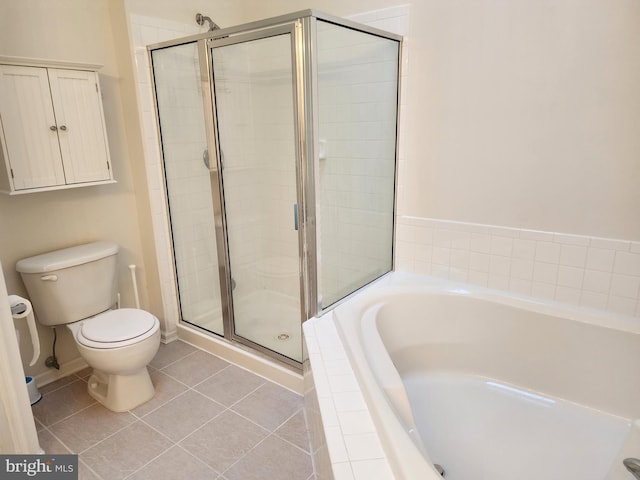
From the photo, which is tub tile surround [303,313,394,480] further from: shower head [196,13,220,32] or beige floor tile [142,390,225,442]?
shower head [196,13,220,32]

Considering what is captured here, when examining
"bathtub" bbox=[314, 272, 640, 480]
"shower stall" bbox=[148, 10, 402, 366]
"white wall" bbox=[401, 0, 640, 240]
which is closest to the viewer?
"bathtub" bbox=[314, 272, 640, 480]

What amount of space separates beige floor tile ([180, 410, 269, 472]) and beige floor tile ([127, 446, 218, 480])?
29 mm

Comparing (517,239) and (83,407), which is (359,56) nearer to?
(517,239)

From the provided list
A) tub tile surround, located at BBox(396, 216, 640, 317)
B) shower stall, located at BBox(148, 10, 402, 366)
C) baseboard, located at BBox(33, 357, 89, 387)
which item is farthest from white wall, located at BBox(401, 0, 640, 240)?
baseboard, located at BBox(33, 357, 89, 387)

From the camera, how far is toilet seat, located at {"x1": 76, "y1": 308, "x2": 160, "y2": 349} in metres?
2.04

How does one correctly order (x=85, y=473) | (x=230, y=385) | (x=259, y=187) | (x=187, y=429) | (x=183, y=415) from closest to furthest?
(x=85, y=473)
(x=187, y=429)
(x=183, y=415)
(x=230, y=385)
(x=259, y=187)

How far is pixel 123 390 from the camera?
2148mm

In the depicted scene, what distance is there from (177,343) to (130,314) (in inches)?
Answer: 23.8

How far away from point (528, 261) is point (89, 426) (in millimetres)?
2251

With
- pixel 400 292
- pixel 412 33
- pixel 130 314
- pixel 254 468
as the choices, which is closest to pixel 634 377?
pixel 400 292

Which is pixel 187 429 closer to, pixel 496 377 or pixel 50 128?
pixel 496 377

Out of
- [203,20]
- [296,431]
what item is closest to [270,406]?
[296,431]

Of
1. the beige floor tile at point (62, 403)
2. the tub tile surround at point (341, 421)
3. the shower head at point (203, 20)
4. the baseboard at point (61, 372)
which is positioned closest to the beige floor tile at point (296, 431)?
the tub tile surround at point (341, 421)

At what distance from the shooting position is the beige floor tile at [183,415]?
2.01 m
